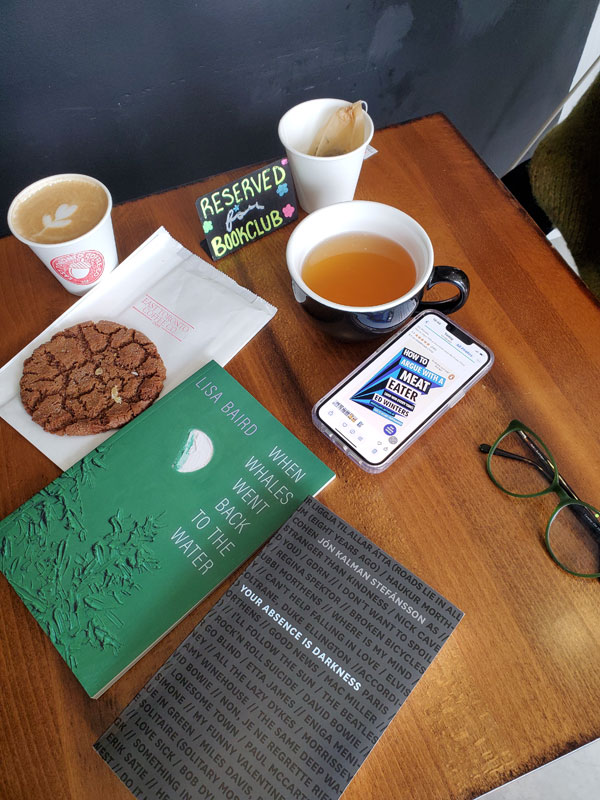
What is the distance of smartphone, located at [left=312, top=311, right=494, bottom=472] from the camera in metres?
0.57

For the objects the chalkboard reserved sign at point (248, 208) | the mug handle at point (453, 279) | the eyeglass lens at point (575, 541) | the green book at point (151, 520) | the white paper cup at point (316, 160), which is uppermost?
the white paper cup at point (316, 160)

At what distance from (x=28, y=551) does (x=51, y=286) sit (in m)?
0.38

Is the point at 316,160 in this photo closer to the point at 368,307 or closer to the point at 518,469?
the point at 368,307

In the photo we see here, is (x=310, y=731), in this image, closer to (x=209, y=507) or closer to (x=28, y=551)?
(x=209, y=507)

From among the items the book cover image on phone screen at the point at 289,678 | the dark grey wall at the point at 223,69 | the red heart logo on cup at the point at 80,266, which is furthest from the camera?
the dark grey wall at the point at 223,69

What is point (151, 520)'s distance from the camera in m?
0.55

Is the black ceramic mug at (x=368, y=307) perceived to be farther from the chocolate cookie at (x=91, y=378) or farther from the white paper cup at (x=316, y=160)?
the chocolate cookie at (x=91, y=378)

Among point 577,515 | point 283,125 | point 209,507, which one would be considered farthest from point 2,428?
point 577,515

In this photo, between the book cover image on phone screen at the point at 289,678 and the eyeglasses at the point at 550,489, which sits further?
the eyeglasses at the point at 550,489

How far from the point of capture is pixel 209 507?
56 centimetres

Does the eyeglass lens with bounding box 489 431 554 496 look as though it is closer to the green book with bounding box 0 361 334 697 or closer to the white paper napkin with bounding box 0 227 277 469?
the green book with bounding box 0 361 334 697

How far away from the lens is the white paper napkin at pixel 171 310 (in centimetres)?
65

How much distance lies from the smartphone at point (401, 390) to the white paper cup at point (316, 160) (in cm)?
22

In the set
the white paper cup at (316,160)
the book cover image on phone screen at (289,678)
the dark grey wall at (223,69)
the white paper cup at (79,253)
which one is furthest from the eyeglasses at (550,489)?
the dark grey wall at (223,69)
